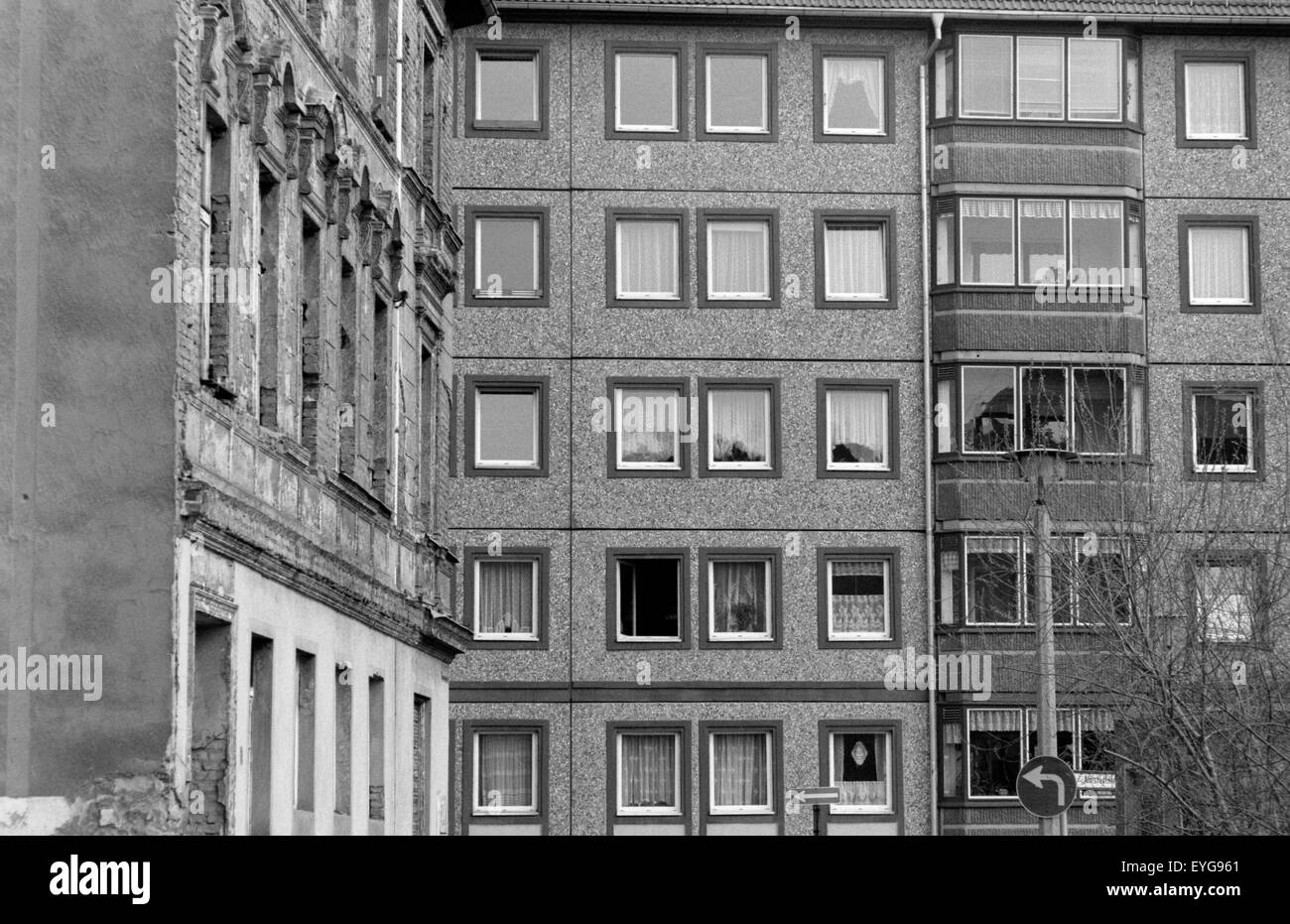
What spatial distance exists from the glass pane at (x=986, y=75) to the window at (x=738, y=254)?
429 centimetres

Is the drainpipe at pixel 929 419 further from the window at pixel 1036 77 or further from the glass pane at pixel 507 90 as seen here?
the glass pane at pixel 507 90

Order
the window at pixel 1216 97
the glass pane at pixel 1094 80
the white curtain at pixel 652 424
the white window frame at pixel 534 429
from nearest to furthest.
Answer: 1. the white window frame at pixel 534 429
2. the white curtain at pixel 652 424
3. the glass pane at pixel 1094 80
4. the window at pixel 1216 97

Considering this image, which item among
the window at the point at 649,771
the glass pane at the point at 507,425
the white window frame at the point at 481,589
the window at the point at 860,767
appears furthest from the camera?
the glass pane at the point at 507,425

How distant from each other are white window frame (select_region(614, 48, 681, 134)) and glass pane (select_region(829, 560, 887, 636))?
857 centimetres

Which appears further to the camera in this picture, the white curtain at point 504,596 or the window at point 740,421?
the window at point 740,421

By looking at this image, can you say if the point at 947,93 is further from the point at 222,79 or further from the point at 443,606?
the point at 222,79

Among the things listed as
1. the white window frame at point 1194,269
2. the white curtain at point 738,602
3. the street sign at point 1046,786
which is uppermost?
the white window frame at point 1194,269

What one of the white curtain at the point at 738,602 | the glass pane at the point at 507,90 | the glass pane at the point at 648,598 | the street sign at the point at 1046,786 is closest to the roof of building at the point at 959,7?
the glass pane at the point at 507,90

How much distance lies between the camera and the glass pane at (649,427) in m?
42.9

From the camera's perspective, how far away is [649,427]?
43.1 metres

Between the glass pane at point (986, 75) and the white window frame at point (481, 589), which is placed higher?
the glass pane at point (986, 75)

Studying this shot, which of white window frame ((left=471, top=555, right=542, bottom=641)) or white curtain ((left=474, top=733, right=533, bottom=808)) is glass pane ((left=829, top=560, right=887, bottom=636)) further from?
white curtain ((left=474, top=733, right=533, bottom=808))

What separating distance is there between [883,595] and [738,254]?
680 cm

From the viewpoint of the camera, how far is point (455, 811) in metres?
41.1
